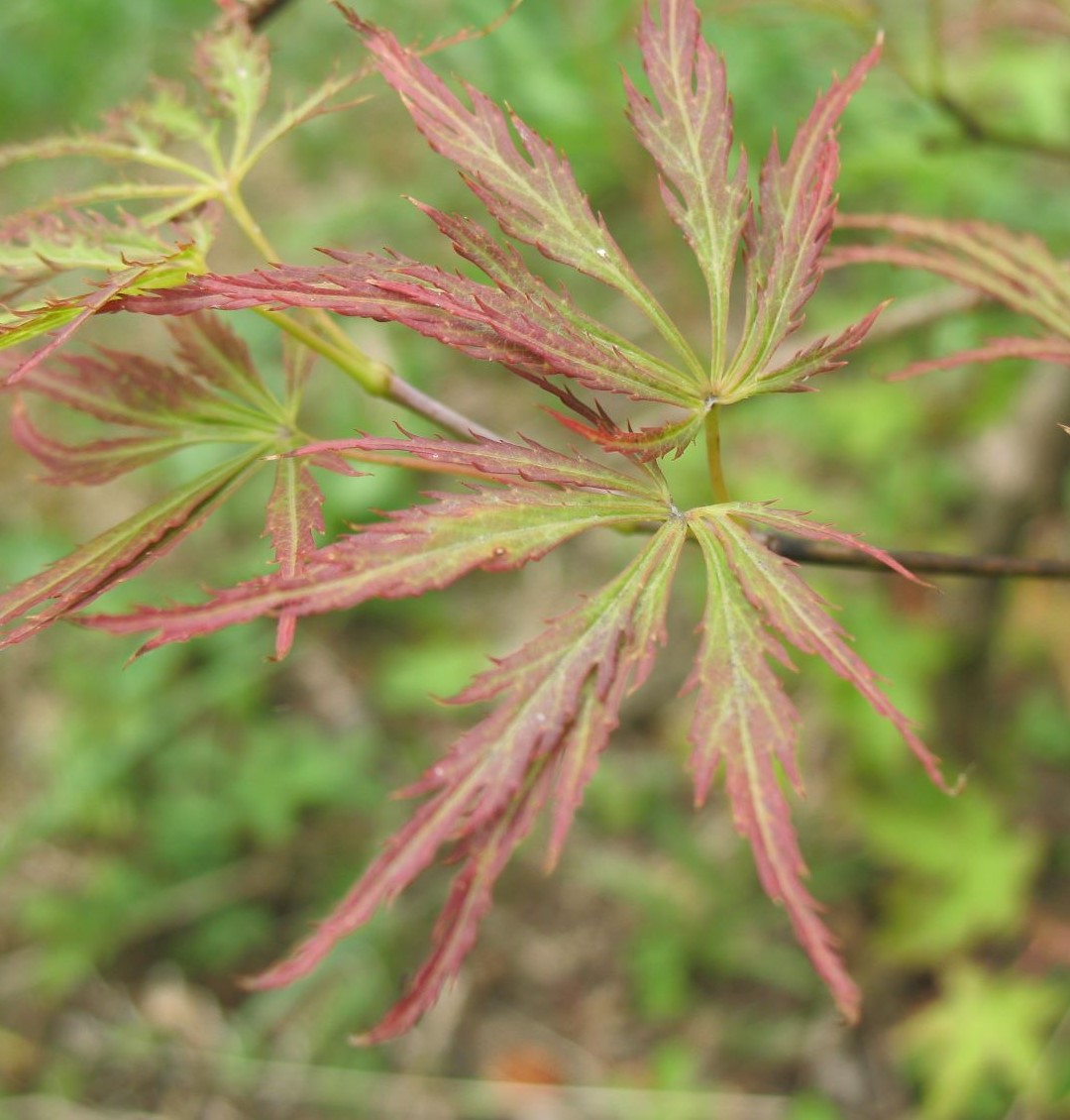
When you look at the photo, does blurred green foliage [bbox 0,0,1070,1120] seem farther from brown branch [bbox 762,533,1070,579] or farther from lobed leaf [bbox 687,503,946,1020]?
lobed leaf [bbox 687,503,946,1020]

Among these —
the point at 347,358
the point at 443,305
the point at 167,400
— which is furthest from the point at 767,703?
the point at 167,400

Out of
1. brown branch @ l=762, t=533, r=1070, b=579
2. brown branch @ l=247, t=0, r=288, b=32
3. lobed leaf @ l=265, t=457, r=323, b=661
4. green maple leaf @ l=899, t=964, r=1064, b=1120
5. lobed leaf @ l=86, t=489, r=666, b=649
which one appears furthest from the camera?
green maple leaf @ l=899, t=964, r=1064, b=1120

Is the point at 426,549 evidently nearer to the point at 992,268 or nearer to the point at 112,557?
the point at 112,557

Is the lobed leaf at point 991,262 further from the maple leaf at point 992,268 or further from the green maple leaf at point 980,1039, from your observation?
the green maple leaf at point 980,1039

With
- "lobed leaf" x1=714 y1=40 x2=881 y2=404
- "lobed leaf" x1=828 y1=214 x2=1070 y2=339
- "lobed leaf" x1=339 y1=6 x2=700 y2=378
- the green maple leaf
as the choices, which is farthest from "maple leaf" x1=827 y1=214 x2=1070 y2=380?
the green maple leaf

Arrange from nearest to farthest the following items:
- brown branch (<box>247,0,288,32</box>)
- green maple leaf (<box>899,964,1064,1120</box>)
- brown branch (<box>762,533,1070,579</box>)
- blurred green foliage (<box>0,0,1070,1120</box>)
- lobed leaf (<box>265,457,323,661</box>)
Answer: lobed leaf (<box>265,457,323,661</box>) → brown branch (<box>762,533,1070,579</box>) → brown branch (<box>247,0,288,32</box>) → green maple leaf (<box>899,964,1064,1120</box>) → blurred green foliage (<box>0,0,1070,1120</box>)

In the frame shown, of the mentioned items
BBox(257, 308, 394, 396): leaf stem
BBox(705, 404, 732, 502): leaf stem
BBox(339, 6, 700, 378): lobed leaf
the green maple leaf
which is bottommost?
the green maple leaf

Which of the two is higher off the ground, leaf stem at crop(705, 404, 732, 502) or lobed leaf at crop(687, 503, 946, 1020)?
leaf stem at crop(705, 404, 732, 502)
